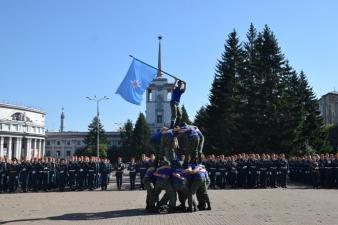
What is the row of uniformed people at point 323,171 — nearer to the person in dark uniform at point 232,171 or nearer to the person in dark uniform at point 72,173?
the person in dark uniform at point 232,171

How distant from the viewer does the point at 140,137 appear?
264 ft

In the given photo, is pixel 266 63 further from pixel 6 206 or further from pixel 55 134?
pixel 55 134

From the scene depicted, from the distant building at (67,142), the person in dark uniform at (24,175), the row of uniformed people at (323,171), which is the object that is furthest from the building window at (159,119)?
the person in dark uniform at (24,175)

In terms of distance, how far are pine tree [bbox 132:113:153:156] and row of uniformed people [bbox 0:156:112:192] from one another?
56119 mm

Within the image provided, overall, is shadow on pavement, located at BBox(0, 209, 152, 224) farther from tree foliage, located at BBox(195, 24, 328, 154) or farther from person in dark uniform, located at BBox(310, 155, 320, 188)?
tree foliage, located at BBox(195, 24, 328, 154)

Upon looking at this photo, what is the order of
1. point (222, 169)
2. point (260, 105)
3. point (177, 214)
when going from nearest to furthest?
point (177, 214)
point (222, 169)
point (260, 105)

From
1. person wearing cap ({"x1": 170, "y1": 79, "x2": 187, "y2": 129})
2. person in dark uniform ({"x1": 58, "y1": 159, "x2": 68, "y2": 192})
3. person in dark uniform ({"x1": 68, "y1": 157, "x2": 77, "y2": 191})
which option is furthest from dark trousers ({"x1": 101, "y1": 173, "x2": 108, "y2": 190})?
person wearing cap ({"x1": 170, "y1": 79, "x2": 187, "y2": 129})

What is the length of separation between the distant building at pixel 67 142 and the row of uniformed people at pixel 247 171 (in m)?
99.9

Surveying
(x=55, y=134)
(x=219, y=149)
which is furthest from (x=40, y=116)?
(x=219, y=149)

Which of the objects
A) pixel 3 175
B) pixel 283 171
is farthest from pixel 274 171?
pixel 3 175

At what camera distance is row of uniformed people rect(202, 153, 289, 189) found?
23141mm

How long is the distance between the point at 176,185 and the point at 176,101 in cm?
298

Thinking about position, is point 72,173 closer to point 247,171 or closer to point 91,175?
point 91,175

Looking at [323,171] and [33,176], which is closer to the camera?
[33,176]
